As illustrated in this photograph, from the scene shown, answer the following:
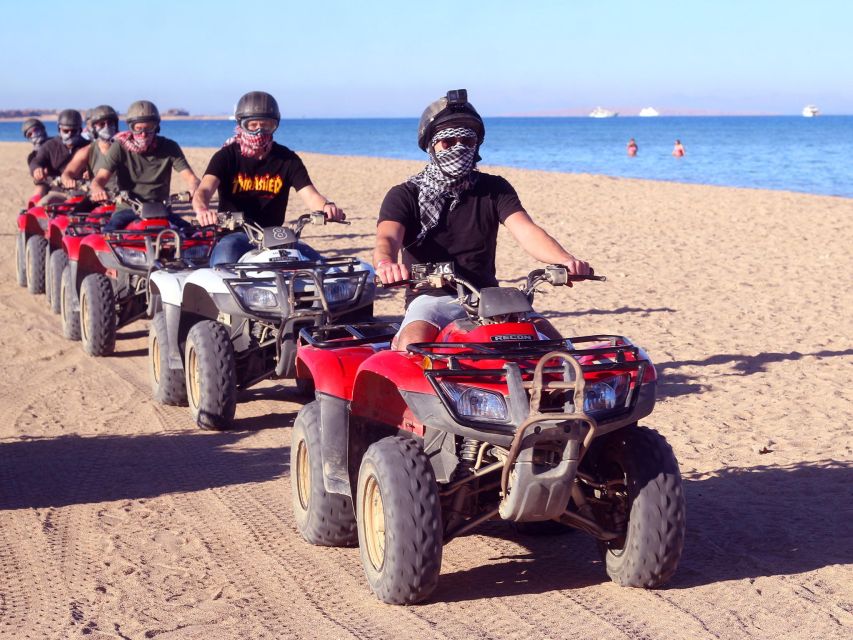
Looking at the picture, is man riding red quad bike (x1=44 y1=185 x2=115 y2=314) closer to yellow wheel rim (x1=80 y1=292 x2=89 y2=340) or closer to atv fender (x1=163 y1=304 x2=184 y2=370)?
yellow wheel rim (x1=80 y1=292 x2=89 y2=340)

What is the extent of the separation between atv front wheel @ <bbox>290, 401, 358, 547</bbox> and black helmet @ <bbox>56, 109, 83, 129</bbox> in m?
10.8

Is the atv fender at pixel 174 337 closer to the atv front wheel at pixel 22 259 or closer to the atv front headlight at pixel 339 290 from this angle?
the atv front headlight at pixel 339 290

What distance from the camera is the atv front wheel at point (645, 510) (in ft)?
15.0

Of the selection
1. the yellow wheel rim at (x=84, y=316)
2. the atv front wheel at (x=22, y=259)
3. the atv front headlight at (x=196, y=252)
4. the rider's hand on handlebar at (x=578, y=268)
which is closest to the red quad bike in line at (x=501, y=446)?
the rider's hand on handlebar at (x=578, y=268)

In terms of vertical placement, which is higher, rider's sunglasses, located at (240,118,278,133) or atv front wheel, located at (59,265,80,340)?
rider's sunglasses, located at (240,118,278,133)

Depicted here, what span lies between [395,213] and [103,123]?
8.47 meters

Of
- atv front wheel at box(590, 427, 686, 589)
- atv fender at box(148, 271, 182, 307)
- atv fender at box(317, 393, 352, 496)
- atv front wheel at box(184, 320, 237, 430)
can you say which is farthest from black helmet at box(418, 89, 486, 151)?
atv fender at box(148, 271, 182, 307)

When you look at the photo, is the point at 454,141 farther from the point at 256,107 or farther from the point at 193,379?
the point at 256,107

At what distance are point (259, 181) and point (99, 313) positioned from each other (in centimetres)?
→ 210

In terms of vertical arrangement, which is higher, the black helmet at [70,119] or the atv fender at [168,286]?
the black helmet at [70,119]

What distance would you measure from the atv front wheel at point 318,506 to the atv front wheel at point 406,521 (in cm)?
69

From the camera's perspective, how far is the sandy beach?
459 centimetres

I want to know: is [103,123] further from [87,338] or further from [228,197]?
[228,197]

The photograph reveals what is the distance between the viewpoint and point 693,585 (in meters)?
4.89
